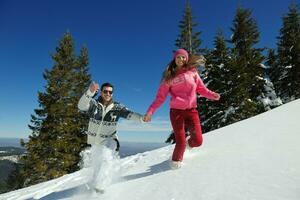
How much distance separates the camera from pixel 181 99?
6.09 meters

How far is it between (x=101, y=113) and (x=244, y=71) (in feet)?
81.8

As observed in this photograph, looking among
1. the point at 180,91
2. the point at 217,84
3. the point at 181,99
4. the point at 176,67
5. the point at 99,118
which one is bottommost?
A: the point at 99,118

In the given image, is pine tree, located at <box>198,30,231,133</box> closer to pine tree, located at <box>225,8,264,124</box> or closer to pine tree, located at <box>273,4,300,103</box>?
pine tree, located at <box>225,8,264,124</box>

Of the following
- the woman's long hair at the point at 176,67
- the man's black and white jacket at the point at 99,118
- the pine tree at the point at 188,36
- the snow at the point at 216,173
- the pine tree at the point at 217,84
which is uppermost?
the pine tree at the point at 188,36

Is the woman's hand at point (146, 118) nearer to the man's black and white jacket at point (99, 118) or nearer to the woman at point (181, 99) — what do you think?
the woman at point (181, 99)

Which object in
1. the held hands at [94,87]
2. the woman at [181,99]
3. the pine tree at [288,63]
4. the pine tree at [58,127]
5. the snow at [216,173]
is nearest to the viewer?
the snow at [216,173]

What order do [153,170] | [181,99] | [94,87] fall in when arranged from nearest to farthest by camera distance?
[94,87] → [181,99] → [153,170]

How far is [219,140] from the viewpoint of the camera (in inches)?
314

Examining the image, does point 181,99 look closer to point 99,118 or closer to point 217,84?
point 99,118

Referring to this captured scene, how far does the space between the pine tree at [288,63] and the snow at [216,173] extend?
26765 millimetres

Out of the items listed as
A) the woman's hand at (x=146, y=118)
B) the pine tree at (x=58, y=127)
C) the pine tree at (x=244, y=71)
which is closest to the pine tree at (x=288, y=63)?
the pine tree at (x=244, y=71)

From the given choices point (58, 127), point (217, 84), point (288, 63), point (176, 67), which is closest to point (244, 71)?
point (217, 84)

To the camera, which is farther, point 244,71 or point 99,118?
point 244,71

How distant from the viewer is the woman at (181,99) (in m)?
6.04
